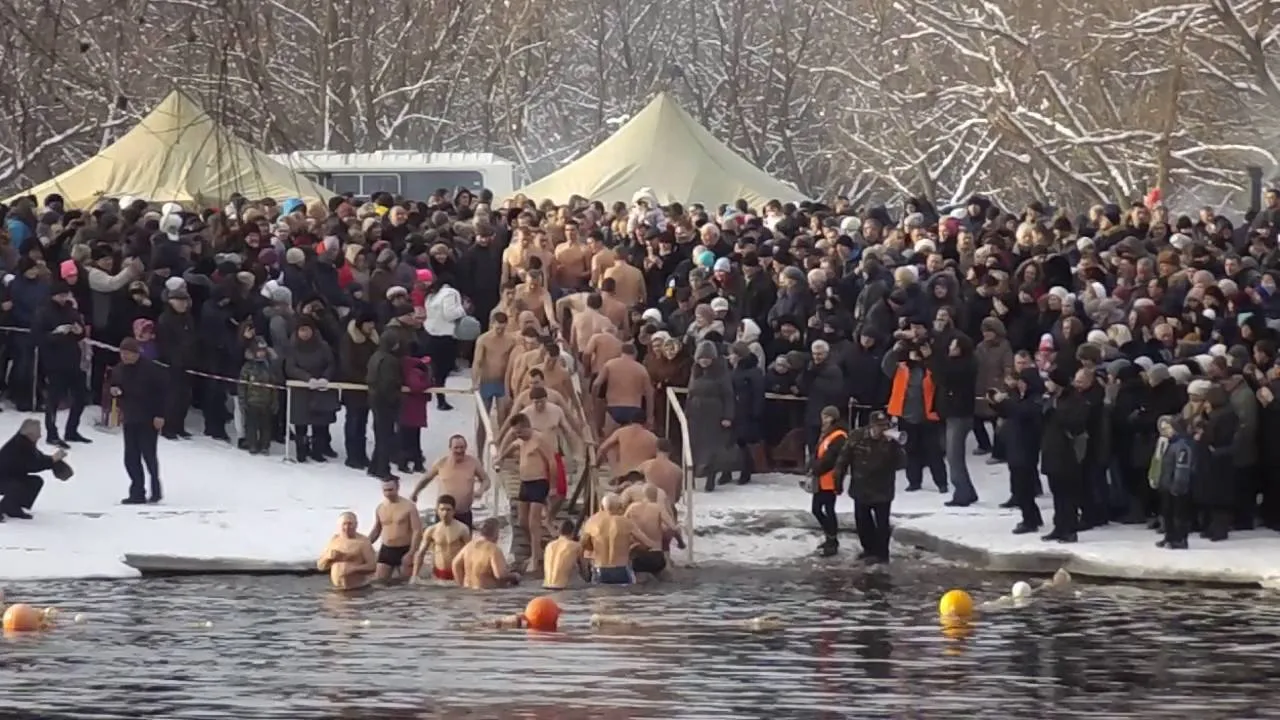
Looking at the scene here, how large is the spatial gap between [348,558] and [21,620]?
376 cm

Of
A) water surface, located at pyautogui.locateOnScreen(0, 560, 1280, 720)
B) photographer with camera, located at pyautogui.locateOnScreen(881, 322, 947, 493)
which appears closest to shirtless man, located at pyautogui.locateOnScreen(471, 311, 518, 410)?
water surface, located at pyautogui.locateOnScreen(0, 560, 1280, 720)

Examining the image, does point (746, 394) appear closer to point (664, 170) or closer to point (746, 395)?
point (746, 395)

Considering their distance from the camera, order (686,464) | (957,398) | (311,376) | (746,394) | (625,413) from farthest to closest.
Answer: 1. (311,376)
2. (746,394)
3. (957,398)
4. (625,413)
5. (686,464)

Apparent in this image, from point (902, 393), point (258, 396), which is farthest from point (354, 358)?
point (902, 393)

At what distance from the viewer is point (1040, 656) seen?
18.8m

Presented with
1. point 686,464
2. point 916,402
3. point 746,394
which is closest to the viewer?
point 686,464

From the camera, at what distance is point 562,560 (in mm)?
23078

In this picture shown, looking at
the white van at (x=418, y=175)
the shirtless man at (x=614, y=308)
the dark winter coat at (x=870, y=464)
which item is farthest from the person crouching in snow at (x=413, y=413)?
the white van at (x=418, y=175)

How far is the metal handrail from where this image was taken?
25172 mm

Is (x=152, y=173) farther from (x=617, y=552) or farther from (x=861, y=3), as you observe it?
(x=861, y=3)

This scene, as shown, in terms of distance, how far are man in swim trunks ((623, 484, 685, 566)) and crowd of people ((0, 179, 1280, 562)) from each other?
1000mm

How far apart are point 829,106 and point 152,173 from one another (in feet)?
101

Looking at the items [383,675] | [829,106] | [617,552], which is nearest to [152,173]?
[617,552]

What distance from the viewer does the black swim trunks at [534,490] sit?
24.2 meters
